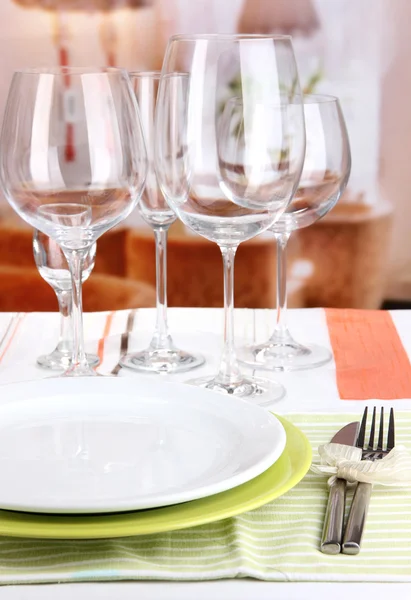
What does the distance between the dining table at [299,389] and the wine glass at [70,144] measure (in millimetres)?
134

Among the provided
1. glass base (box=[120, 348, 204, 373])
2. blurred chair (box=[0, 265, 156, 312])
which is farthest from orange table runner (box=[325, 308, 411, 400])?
blurred chair (box=[0, 265, 156, 312])

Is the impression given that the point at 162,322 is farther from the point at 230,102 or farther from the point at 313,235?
the point at 313,235

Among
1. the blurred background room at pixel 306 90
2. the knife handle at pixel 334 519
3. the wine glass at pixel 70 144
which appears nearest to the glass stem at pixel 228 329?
the wine glass at pixel 70 144

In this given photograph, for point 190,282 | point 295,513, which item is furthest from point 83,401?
point 190,282

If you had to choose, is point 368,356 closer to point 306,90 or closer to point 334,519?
point 334,519

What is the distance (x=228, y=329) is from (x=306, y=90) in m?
2.35

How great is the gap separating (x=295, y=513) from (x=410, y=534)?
6 cm

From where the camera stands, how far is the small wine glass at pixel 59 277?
855 millimetres

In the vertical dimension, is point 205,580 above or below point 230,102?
below

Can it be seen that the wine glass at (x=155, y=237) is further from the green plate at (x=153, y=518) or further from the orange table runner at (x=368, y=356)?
the green plate at (x=153, y=518)

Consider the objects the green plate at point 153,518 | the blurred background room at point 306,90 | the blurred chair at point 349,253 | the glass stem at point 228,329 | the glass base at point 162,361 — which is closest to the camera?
the green plate at point 153,518

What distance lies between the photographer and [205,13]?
2893 millimetres

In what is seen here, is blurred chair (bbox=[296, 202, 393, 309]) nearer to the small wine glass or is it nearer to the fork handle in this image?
the small wine glass

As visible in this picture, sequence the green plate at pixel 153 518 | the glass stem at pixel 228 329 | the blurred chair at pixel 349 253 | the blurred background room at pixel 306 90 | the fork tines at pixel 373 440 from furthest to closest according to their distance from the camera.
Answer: the blurred chair at pixel 349 253
the blurred background room at pixel 306 90
the glass stem at pixel 228 329
the fork tines at pixel 373 440
the green plate at pixel 153 518
